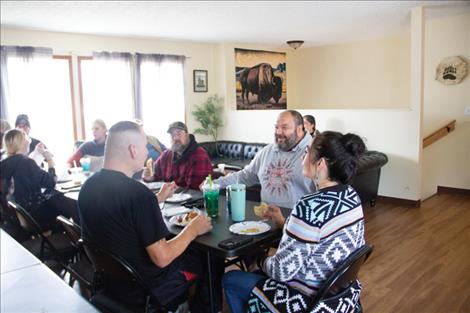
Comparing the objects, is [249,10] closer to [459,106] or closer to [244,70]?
[244,70]

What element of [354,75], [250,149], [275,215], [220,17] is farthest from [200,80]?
[275,215]

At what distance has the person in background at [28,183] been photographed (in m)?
3.18

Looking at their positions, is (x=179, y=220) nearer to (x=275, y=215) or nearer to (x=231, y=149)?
(x=275, y=215)

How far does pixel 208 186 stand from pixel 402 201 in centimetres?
399

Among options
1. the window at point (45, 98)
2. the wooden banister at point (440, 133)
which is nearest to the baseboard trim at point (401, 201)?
the wooden banister at point (440, 133)

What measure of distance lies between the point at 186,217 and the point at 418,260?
2.38 metres

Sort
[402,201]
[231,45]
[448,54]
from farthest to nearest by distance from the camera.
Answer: [231,45] < [448,54] < [402,201]

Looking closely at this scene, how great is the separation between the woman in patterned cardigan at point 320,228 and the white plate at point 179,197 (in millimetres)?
903

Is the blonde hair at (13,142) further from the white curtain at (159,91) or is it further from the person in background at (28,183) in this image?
the white curtain at (159,91)

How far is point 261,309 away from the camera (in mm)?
1783

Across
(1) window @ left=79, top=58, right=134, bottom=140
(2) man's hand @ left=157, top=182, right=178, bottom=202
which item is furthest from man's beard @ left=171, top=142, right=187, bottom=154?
(1) window @ left=79, top=58, right=134, bottom=140

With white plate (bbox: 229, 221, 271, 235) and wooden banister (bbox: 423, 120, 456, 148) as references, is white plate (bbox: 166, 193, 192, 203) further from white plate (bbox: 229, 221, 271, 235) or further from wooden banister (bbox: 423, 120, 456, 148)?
wooden banister (bbox: 423, 120, 456, 148)

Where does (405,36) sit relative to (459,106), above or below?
above

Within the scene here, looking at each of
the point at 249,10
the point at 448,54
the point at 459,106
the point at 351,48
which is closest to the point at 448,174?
the point at 459,106
